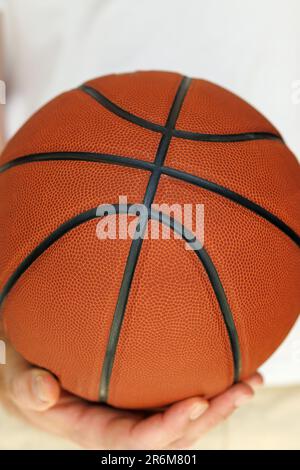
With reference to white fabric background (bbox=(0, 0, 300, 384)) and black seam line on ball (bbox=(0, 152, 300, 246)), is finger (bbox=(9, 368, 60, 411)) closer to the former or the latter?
black seam line on ball (bbox=(0, 152, 300, 246))

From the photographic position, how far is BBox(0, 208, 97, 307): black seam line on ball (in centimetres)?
83

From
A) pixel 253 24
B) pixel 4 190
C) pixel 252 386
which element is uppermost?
pixel 253 24

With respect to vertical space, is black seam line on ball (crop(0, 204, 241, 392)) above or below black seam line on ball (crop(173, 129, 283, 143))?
below

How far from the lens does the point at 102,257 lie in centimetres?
82

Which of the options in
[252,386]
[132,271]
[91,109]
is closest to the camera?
[132,271]

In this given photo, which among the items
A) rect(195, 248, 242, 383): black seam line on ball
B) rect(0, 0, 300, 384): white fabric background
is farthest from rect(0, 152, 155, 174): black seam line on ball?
rect(0, 0, 300, 384): white fabric background

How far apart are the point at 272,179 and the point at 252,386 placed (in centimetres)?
59

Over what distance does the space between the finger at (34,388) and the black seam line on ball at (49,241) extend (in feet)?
0.78

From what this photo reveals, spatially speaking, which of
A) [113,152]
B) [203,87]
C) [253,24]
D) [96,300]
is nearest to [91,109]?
[113,152]

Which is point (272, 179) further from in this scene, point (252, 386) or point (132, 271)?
point (252, 386)

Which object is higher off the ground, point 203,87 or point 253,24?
point 253,24

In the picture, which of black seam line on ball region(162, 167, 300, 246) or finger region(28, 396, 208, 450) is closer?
black seam line on ball region(162, 167, 300, 246)

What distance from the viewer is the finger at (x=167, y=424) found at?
1031 millimetres

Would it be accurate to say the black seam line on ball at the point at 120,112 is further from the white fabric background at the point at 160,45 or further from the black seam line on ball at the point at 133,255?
the white fabric background at the point at 160,45
